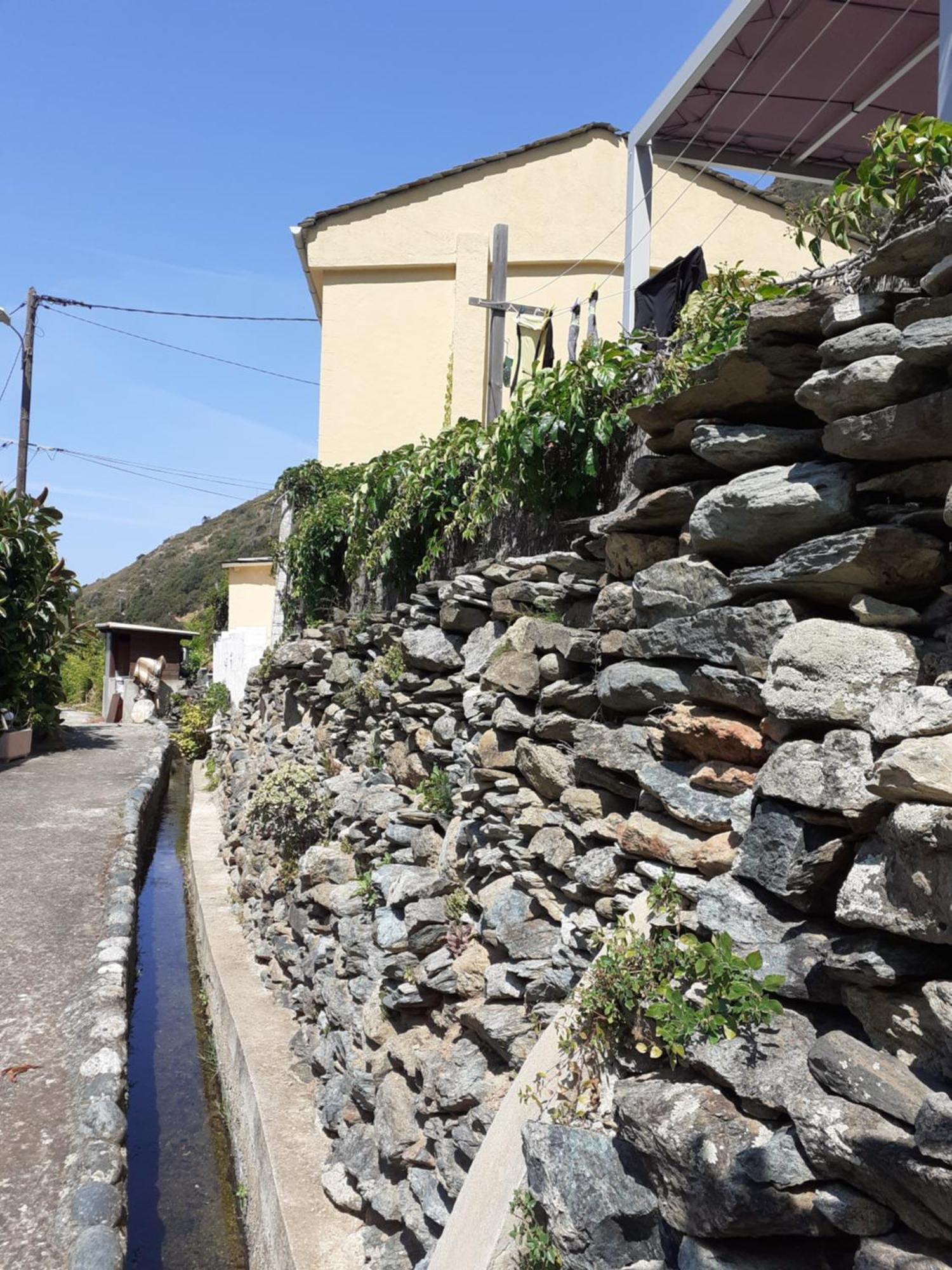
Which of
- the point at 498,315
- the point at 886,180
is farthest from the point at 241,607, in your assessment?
the point at 886,180

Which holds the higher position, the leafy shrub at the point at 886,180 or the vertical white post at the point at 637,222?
the vertical white post at the point at 637,222

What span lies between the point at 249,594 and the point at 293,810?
10922mm

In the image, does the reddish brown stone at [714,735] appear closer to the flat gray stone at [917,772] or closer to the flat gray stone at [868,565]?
the flat gray stone at [868,565]

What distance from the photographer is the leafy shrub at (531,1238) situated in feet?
8.89

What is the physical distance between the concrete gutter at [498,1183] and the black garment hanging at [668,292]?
12.6 feet

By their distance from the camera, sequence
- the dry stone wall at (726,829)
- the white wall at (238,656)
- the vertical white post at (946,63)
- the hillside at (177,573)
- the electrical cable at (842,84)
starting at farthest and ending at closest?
the hillside at (177,573) → the white wall at (238,656) → the electrical cable at (842,84) → the vertical white post at (946,63) → the dry stone wall at (726,829)

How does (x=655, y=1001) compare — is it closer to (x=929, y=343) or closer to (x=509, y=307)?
(x=929, y=343)

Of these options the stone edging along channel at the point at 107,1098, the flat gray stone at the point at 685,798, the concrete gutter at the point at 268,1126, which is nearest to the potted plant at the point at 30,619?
the stone edging along channel at the point at 107,1098

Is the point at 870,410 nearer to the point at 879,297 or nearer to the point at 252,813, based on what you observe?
the point at 879,297

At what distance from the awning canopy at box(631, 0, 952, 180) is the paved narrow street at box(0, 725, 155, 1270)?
727 centimetres

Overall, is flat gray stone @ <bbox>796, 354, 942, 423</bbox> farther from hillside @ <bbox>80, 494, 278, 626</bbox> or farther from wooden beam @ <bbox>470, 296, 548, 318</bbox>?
→ hillside @ <bbox>80, 494, 278, 626</bbox>

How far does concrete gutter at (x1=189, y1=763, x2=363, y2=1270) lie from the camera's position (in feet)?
15.7

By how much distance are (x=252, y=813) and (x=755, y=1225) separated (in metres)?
7.35

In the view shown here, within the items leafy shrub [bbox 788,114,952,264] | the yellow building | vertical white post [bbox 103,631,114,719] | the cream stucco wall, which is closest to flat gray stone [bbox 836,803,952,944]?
leafy shrub [bbox 788,114,952,264]
